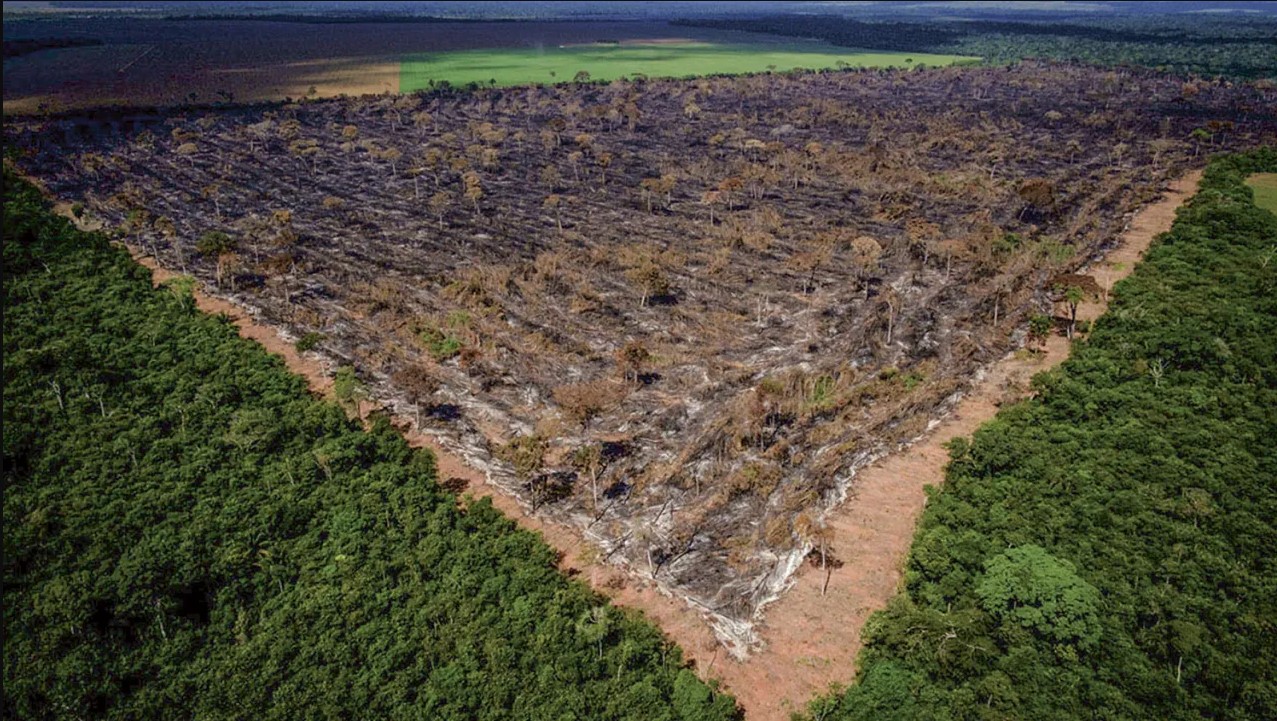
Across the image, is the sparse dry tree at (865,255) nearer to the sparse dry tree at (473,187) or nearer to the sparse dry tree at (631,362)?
the sparse dry tree at (631,362)

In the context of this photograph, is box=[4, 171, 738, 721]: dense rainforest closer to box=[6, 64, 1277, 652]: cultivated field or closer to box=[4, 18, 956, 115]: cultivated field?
box=[6, 64, 1277, 652]: cultivated field

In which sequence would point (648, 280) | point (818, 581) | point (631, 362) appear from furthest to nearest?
point (648, 280), point (631, 362), point (818, 581)

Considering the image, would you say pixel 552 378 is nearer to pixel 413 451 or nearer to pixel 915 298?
pixel 413 451

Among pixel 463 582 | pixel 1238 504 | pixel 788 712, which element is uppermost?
pixel 1238 504

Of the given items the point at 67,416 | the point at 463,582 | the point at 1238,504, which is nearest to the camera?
the point at 463,582

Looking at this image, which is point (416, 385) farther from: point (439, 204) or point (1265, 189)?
point (1265, 189)

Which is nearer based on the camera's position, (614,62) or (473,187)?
(473,187)

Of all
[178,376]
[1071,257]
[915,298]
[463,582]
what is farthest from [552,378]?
[1071,257]

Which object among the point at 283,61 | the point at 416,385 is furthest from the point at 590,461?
the point at 283,61
